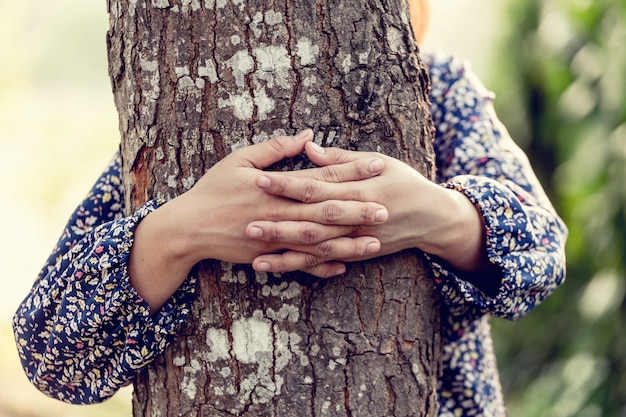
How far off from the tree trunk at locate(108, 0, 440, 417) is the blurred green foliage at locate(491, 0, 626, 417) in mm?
4028

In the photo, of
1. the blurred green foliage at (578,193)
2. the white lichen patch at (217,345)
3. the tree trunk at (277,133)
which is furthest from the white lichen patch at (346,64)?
→ the blurred green foliage at (578,193)

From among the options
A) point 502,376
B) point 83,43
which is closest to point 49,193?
point 83,43

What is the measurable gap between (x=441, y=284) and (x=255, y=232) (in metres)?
0.45

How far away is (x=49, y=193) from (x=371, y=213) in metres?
8.20

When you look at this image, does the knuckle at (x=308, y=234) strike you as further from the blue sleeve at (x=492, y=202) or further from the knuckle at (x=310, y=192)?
the blue sleeve at (x=492, y=202)

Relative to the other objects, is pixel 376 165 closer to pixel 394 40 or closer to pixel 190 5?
pixel 394 40

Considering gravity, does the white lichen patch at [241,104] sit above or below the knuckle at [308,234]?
above

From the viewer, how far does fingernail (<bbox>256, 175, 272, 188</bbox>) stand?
1.32 meters

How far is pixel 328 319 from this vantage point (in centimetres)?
145

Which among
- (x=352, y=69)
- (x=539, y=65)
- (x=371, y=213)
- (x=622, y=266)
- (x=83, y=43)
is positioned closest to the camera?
(x=371, y=213)

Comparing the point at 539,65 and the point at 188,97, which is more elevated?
the point at 188,97

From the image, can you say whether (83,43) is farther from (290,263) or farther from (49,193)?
(290,263)

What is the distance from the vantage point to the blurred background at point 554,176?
5.13m

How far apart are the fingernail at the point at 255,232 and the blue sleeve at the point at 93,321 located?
22 cm
